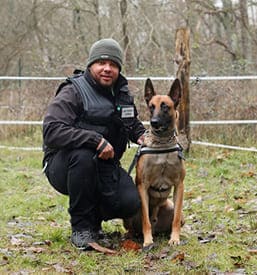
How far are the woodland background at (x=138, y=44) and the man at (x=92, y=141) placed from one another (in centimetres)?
541

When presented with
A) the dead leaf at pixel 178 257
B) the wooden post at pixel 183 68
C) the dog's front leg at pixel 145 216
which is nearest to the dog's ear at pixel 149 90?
the dog's front leg at pixel 145 216

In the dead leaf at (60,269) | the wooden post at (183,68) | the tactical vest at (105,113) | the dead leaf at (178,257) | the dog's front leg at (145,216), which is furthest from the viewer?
the wooden post at (183,68)

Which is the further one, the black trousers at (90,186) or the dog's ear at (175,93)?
the dog's ear at (175,93)

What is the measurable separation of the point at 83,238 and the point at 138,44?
466 inches

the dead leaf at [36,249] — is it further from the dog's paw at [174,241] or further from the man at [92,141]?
the dog's paw at [174,241]

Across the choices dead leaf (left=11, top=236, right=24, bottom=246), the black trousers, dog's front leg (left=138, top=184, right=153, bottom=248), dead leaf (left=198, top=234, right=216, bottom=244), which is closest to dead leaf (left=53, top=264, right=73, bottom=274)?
the black trousers

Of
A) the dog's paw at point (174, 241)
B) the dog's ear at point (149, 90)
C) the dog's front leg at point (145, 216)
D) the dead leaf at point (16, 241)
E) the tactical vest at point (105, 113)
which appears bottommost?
the dead leaf at point (16, 241)

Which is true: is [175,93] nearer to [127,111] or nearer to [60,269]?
[127,111]

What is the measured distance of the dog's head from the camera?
4.38 m

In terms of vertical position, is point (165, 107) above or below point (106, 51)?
below

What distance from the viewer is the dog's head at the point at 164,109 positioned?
→ 4.38 meters

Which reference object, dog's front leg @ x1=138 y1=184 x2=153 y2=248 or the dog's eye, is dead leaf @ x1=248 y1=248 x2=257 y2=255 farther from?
the dog's eye

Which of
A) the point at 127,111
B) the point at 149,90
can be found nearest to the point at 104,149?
the point at 127,111

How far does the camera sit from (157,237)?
4.71m
